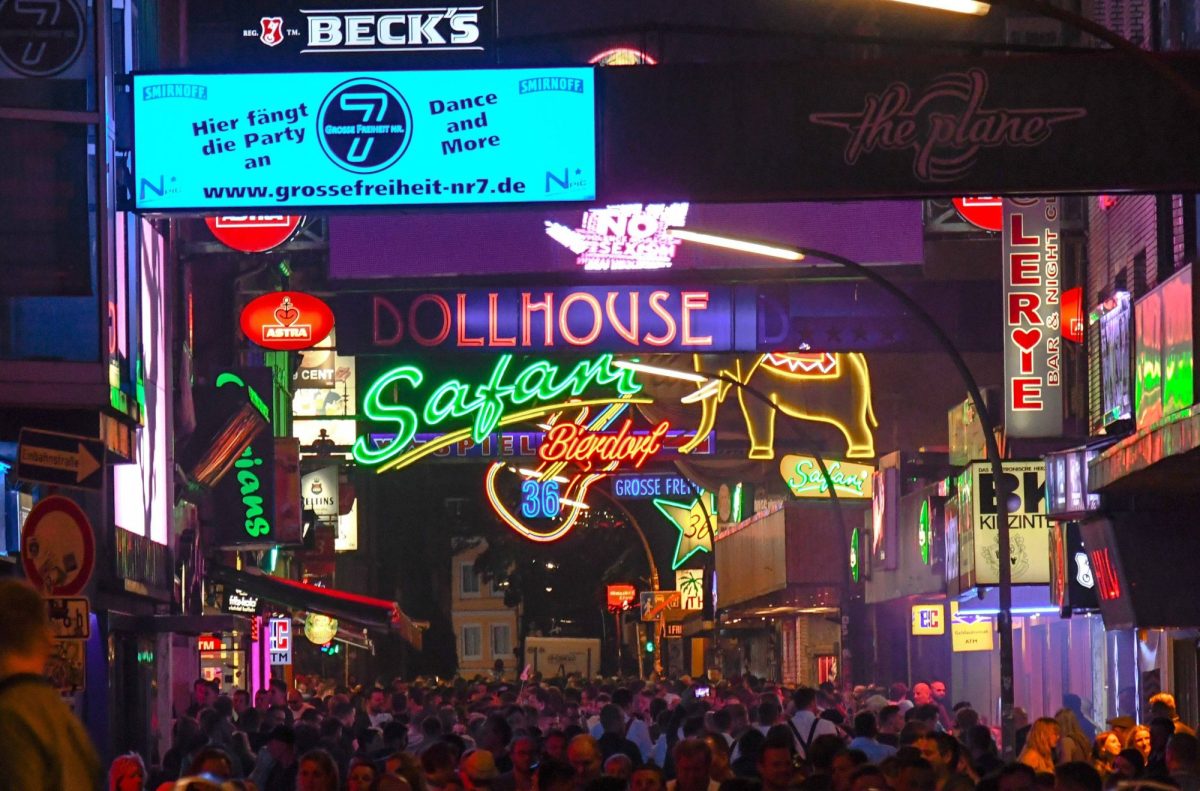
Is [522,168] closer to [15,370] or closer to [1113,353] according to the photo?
[15,370]

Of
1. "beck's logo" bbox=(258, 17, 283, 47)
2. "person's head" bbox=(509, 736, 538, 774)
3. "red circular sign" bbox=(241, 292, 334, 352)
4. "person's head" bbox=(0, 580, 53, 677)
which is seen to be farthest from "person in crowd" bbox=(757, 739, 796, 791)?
"red circular sign" bbox=(241, 292, 334, 352)

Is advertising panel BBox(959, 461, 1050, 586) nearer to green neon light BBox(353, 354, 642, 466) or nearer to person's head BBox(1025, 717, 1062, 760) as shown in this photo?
person's head BBox(1025, 717, 1062, 760)

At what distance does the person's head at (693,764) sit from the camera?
40.4ft

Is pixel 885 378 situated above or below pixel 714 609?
above

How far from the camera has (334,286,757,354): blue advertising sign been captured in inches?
1331

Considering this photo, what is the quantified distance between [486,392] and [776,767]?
25.6 m

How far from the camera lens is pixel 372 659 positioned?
288 feet

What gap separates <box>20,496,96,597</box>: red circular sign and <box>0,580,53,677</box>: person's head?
6034 mm

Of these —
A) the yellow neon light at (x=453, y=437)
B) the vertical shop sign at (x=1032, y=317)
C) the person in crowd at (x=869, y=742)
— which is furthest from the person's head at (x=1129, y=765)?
the yellow neon light at (x=453, y=437)

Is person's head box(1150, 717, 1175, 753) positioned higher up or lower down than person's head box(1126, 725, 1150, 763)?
higher up

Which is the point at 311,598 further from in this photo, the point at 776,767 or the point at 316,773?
the point at 316,773

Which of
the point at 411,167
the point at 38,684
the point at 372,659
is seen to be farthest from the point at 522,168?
the point at 372,659

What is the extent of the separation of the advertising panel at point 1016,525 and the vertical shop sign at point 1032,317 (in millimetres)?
609

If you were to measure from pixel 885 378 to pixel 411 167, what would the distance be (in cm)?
2725
